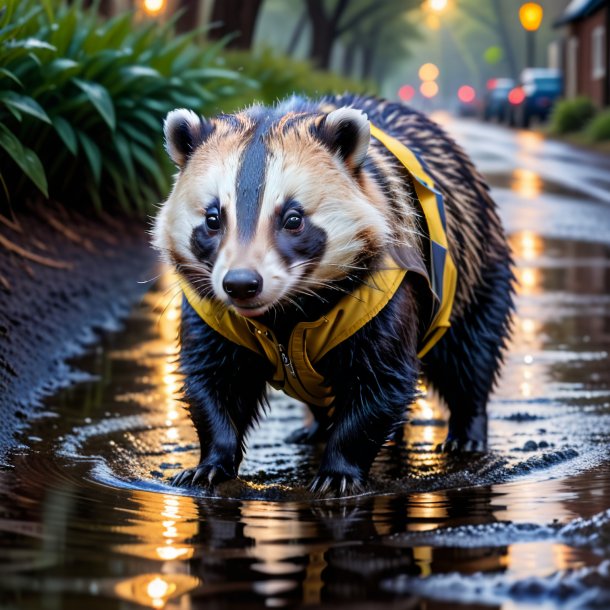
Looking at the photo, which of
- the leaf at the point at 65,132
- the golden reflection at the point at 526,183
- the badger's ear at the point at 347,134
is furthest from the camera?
the golden reflection at the point at 526,183

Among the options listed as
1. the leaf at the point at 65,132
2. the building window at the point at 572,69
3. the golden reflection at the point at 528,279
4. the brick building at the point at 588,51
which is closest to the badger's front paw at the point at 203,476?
the leaf at the point at 65,132

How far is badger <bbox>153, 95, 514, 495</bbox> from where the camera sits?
4785 mm

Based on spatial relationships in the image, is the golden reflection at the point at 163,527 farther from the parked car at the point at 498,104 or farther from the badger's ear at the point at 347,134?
the parked car at the point at 498,104

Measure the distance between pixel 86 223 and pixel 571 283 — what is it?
150 inches

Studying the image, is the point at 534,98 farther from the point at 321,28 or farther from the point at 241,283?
the point at 241,283

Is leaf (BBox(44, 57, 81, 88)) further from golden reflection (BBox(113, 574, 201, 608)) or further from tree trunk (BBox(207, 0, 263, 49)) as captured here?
tree trunk (BBox(207, 0, 263, 49))

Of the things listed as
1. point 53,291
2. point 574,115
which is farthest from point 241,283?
point 574,115

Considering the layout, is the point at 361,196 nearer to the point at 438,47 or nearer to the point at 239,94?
the point at 239,94

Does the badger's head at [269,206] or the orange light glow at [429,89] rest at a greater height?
the orange light glow at [429,89]

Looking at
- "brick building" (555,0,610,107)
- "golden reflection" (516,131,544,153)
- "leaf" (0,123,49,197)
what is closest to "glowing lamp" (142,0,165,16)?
"golden reflection" (516,131,544,153)

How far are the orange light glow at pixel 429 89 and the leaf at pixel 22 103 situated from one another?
144553 millimetres

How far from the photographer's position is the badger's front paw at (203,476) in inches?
205

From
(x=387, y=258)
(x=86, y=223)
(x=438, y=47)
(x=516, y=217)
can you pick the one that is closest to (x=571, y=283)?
(x=86, y=223)

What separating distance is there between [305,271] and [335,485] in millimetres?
846
